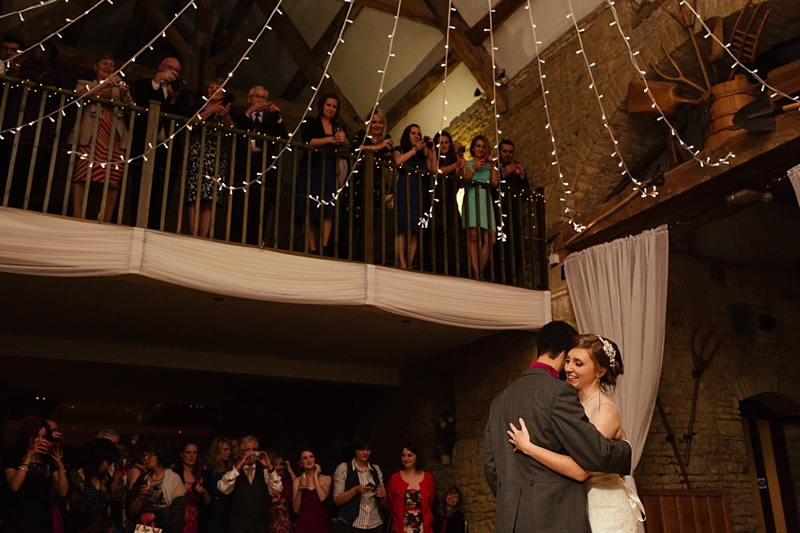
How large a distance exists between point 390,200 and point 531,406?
14.1 feet

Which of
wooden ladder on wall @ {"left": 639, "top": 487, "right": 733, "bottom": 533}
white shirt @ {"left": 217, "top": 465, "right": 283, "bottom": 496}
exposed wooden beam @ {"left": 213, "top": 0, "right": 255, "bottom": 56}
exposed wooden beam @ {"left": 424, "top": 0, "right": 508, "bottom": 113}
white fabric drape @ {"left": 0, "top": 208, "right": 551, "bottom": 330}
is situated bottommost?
wooden ladder on wall @ {"left": 639, "top": 487, "right": 733, "bottom": 533}

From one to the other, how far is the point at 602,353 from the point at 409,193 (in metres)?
3.86

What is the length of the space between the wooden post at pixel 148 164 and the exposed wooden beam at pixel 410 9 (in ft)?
10.4

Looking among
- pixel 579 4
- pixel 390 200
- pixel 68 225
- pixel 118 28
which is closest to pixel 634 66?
pixel 579 4

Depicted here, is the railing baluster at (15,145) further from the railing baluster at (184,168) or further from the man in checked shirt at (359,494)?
the man in checked shirt at (359,494)

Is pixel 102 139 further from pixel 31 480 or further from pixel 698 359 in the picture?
pixel 698 359

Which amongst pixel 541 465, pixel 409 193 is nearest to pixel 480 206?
pixel 409 193

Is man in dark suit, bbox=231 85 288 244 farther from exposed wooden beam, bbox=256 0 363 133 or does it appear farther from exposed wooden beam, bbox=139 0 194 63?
exposed wooden beam, bbox=256 0 363 133

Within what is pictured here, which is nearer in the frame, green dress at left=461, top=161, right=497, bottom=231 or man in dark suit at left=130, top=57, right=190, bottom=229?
man in dark suit at left=130, top=57, right=190, bottom=229

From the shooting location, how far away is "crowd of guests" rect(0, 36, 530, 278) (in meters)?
5.02

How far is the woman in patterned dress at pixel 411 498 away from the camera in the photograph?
5.27m

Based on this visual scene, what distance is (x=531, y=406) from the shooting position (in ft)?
7.11

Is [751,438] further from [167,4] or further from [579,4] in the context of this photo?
[167,4]

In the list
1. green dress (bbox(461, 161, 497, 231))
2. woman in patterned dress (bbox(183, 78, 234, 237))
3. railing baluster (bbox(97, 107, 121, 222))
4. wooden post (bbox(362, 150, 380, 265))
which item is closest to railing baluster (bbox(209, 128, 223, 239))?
woman in patterned dress (bbox(183, 78, 234, 237))
